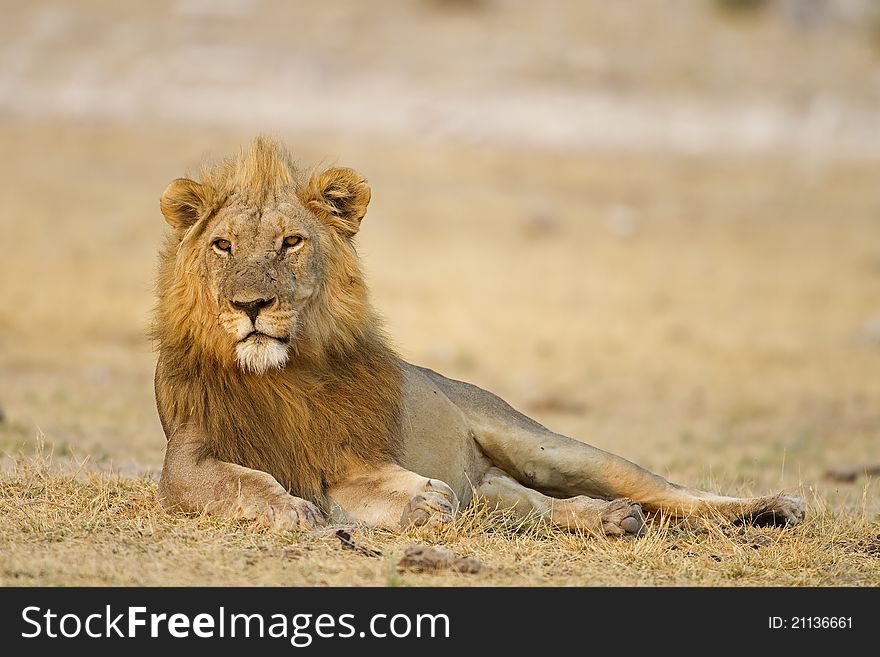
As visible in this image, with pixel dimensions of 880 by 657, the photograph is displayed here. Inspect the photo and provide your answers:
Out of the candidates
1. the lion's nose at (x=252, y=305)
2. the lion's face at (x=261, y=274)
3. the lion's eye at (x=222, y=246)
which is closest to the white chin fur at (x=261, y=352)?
the lion's face at (x=261, y=274)

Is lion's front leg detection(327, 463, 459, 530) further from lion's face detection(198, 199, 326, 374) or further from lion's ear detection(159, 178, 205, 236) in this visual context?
lion's ear detection(159, 178, 205, 236)

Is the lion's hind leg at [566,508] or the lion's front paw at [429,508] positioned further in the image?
the lion's hind leg at [566,508]

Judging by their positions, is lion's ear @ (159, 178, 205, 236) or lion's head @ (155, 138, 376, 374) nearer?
lion's head @ (155, 138, 376, 374)

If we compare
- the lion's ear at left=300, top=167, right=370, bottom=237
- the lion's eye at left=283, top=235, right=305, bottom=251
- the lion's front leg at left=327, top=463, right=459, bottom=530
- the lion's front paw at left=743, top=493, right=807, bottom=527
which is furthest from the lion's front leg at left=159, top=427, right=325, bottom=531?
the lion's front paw at left=743, top=493, right=807, bottom=527

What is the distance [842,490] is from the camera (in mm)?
8172

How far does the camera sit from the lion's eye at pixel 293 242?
528cm

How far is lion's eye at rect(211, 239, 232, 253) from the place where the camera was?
17.2 feet

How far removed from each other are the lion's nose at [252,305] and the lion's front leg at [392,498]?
33.2 inches

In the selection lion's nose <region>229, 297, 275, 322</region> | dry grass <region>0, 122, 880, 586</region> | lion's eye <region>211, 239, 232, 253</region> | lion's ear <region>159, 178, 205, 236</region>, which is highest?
lion's ear <region>159, 178, 205, 236</region>

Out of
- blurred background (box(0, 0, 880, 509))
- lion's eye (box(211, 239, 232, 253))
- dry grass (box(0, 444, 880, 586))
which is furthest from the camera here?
blurred background (box(0, 0, 880, 509))

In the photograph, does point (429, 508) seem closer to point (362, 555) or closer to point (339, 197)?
point (362, 555)

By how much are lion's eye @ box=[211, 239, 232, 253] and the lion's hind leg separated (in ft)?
5.40

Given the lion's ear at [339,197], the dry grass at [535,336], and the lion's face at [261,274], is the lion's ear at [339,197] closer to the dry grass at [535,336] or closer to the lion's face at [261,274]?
the lion's face at [261,274]

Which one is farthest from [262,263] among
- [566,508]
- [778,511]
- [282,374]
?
[778,511]
